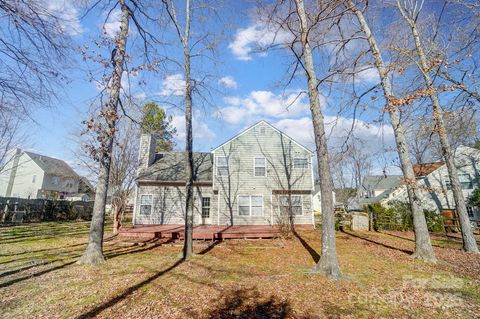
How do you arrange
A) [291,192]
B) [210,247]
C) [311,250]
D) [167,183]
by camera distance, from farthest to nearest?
[291,192]
[167,183]
[210,247]
[311,250]

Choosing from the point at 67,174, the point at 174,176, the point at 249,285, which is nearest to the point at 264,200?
the point at 174,176

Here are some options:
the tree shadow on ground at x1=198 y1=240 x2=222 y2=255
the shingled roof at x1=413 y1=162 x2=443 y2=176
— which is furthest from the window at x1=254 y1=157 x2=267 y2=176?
the shingled roof at x1=413 y1=162 x2=443 y2=176

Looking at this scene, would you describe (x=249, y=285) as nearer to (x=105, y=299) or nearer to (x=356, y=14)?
(x=105, y=299)

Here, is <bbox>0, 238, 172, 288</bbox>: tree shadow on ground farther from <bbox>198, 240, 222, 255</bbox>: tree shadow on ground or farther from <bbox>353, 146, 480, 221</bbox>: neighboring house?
<bbox>353, 146, 480, 221</bbox>: neighboring house

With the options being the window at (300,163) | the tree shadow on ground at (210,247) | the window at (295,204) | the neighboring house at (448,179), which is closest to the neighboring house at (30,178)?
the tree shadow on ground at (210,247)

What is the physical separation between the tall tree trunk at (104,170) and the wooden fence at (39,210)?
17710mm

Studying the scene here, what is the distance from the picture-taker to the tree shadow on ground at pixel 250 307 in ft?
13.4

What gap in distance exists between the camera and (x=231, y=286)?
18.2ft

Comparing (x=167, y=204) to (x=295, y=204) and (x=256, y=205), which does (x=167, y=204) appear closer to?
(x=256, y=205)

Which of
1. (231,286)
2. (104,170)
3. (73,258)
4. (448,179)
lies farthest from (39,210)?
(448,179)

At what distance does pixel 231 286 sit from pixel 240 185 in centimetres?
1159

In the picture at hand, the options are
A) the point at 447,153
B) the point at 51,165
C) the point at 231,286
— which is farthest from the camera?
the point at 51,165

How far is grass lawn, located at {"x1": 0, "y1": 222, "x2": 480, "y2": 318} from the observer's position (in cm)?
425

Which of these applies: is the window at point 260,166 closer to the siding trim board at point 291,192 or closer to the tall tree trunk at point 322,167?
the siding trim board at point 291,192
